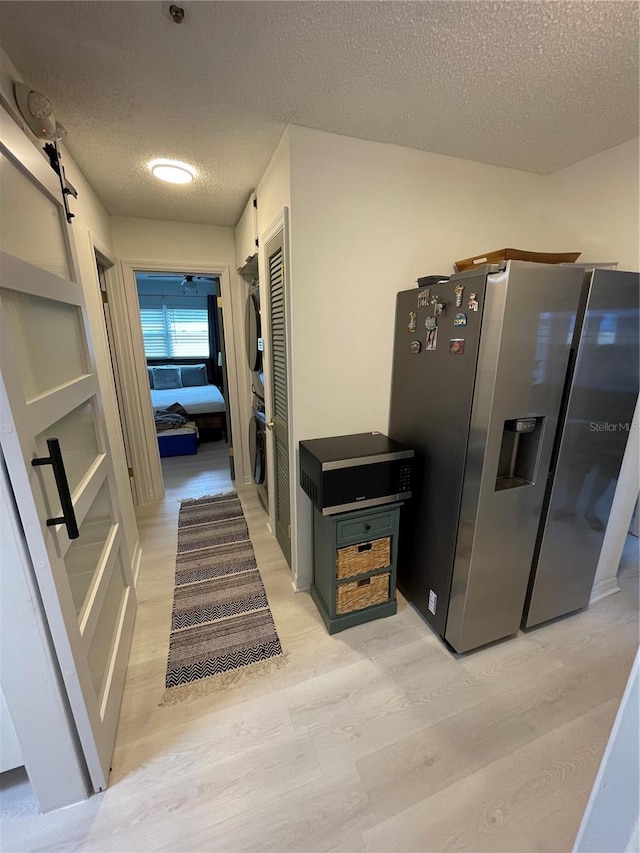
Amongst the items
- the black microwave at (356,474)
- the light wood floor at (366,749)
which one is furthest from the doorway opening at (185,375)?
the light wood floor at (366,749)

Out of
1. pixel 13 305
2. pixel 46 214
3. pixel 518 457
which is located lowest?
pixel 518 457

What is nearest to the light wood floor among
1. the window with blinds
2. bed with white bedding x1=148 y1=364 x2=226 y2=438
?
bed with white bedding x1=148 y1=364 x2=226 y2=438

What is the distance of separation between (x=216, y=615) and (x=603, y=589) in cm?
227

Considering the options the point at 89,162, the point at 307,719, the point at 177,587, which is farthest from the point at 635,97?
the point at 177,587

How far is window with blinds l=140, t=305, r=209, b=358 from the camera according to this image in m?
6.18

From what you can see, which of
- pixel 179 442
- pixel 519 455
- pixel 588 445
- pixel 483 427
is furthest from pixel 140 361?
pixel 588 445

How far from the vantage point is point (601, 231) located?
1.82 m

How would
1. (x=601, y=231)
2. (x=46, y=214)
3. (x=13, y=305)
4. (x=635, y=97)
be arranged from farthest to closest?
(x=601, y=231) < (x=635, y=97) < (x=46, y=214) < (x=13, y=305)

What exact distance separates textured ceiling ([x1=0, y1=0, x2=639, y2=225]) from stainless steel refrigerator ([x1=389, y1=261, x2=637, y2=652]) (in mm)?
680

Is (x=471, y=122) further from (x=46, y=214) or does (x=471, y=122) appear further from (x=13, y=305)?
(x=13, y=305)

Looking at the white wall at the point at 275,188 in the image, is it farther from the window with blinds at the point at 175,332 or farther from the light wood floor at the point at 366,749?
the window with blinds at the point at 175,332

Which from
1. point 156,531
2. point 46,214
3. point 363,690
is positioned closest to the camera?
point 46,214

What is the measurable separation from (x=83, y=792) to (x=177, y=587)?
1020 mm

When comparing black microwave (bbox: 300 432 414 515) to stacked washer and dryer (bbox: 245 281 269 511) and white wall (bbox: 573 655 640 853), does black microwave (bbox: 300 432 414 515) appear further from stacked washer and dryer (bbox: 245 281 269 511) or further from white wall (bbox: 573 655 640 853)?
white wall (bbox: 573 655 640 853)
